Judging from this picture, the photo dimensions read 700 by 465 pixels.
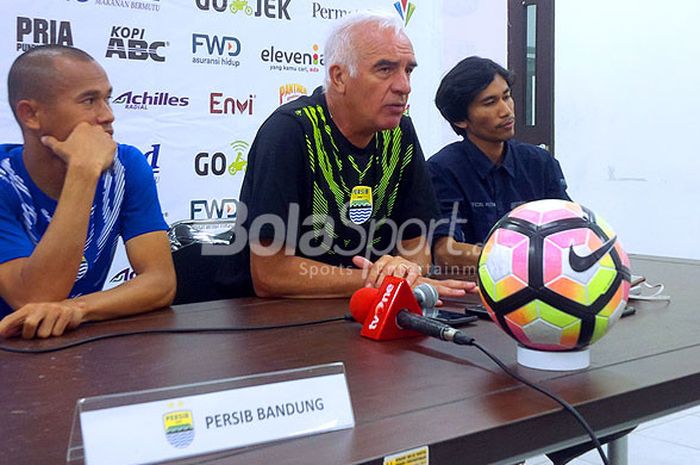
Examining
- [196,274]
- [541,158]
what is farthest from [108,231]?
[541,158]

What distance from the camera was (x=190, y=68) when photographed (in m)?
2.79

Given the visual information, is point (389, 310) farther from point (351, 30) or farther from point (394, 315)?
point (351, 30)

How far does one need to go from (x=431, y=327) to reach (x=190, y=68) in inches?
79.1

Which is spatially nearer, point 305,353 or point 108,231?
point 305,353

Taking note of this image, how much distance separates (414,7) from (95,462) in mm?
3178

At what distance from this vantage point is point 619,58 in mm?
5016

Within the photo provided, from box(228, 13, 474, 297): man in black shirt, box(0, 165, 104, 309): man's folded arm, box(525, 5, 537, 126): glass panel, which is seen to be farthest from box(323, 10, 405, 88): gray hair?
box(525, 5, 537, 126): glass panel

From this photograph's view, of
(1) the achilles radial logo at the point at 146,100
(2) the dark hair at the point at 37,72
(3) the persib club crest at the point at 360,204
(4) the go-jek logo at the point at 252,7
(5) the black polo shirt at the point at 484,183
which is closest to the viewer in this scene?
(2) the dark hair at the point at 37,72

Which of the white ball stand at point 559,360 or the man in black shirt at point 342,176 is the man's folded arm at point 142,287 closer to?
the man in black shirt at point 342,176

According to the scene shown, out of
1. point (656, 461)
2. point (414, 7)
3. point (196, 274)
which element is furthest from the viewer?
point (414, 7)

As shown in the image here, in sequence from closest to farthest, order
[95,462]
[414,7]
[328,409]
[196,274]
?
[95,462], [328,409], [196,274], [414,7]

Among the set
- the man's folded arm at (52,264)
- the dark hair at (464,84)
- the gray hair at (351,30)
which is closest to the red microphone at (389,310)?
the man's folded arm at (52,264)

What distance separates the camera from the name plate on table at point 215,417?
0.62 m

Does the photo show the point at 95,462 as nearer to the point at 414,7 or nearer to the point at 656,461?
the point at 656,461
